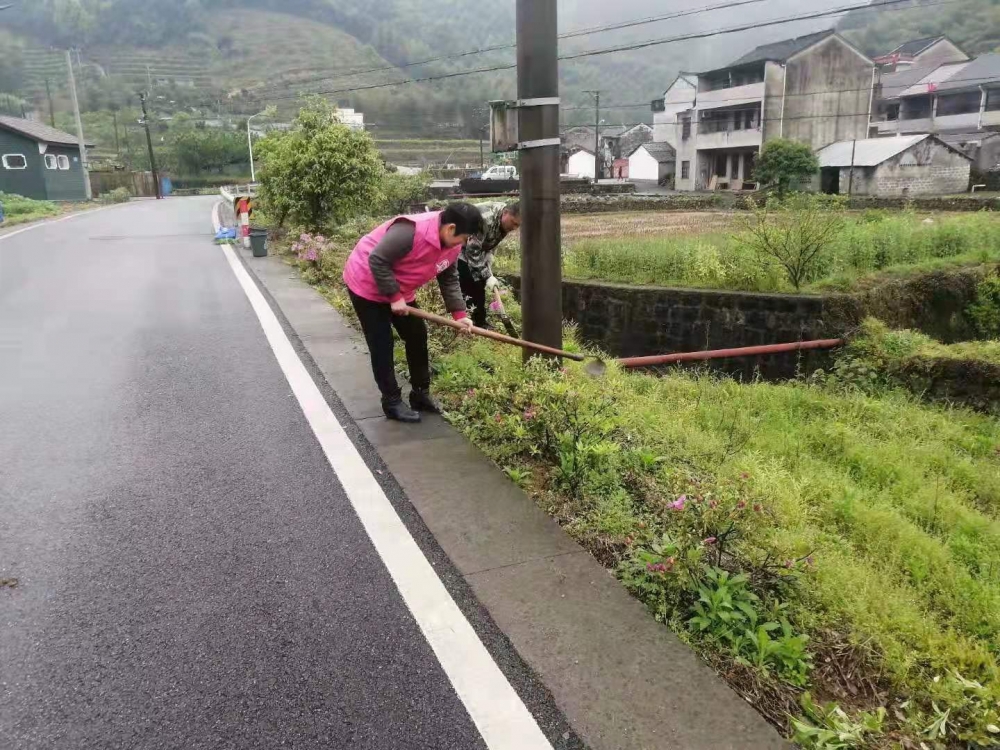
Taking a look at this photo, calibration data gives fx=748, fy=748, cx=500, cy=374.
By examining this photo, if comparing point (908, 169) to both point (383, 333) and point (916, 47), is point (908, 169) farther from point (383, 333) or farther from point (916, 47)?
point (383, 333)

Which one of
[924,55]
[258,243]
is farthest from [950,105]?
[258,243]

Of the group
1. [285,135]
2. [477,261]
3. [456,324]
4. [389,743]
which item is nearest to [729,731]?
[389,743]

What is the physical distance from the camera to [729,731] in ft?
7.16

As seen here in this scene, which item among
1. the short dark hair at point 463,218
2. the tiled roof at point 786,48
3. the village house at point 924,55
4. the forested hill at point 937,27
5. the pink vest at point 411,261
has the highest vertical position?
the forested hill at point 937,27

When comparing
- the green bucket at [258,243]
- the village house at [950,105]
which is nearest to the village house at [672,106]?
the village house at [950,105]

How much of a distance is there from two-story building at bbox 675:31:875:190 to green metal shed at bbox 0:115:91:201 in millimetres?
39415

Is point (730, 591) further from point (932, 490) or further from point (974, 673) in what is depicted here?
point (932, 490)

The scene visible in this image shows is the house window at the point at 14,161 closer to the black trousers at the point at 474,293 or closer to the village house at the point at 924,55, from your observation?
the black trousers at the point at 474,293

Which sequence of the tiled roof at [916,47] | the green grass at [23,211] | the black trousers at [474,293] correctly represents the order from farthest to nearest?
the tiled roof at [916,47], the green grass at [23,211], the black trousers at [474,293]

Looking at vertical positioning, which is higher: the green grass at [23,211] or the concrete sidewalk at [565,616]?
the green grass at [23,211]

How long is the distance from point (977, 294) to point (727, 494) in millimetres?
8158

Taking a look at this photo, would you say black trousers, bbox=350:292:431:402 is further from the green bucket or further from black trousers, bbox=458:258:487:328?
the green bucket

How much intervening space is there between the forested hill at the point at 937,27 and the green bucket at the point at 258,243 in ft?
221

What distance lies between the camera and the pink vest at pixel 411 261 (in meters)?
4.54
